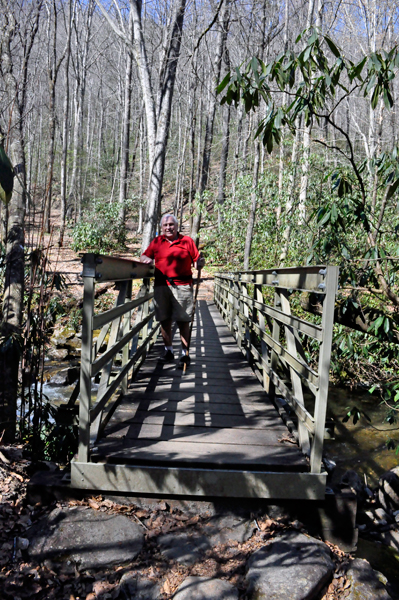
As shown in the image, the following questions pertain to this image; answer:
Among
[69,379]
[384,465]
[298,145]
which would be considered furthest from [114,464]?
[298,145]

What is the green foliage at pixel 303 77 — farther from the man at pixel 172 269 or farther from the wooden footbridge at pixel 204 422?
the man at pixel 172 269

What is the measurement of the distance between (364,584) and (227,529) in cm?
84

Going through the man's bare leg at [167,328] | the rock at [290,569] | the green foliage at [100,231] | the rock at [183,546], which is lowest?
the rock at [183,546]

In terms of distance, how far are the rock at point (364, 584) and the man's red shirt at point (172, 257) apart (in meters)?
3.40

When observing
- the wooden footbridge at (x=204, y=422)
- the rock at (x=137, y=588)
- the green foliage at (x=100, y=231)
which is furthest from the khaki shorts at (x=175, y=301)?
the green foliage at (x=100, y=231)

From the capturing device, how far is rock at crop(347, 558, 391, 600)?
2462 mm

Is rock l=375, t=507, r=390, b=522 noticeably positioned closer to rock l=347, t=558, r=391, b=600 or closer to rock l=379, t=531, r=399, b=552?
rock l=379, t=531, r=399, b=552

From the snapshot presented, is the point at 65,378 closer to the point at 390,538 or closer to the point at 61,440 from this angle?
the point at 61,440

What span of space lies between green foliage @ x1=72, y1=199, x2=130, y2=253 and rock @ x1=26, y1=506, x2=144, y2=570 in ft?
55.3

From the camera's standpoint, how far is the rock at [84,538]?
2576 mm

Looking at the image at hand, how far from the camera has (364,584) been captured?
253 centimetres

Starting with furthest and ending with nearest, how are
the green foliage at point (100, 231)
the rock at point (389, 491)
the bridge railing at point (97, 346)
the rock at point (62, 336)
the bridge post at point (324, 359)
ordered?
the green foliage at point (100, 231) < the rock at point (62, 336) < the rock at point (389, 491) < the bridge railing at point (97, 346) < the bridge post at point (324, 359)

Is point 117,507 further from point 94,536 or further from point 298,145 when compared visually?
point 298,145

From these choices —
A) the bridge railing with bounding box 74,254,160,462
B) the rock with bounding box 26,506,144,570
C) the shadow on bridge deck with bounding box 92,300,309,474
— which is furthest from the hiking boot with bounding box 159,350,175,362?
the rock with bounding box 26,506,144,570
